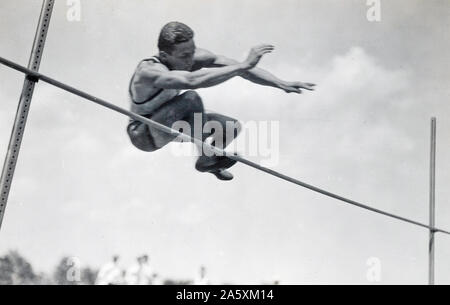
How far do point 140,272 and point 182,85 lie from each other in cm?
427

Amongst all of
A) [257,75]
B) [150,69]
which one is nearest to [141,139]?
[150,69]

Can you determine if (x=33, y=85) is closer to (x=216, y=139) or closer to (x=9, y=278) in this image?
(x=216, y=139)

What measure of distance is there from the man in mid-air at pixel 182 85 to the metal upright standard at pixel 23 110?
887 mm

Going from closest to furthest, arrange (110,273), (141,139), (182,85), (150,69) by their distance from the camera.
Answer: (182,85) < (150,69) < (141,139) < (110,273)

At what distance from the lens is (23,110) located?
→ 2.32 m

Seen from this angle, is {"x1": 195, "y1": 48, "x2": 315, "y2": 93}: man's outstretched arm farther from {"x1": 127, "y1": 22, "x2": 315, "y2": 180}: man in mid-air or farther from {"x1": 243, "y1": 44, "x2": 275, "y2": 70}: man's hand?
{"x1": 243, "y1": 44, "x2": 275, "y2": 70}: man's hand

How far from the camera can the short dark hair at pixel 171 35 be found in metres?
3.42

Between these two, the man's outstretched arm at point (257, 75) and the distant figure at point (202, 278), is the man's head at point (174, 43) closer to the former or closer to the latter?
the man's outstretched arm at point (257, 75)

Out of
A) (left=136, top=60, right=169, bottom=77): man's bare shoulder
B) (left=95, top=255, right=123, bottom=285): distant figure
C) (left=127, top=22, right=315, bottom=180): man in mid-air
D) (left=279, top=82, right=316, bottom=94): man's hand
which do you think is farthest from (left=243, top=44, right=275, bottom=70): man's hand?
(left=95, top=255, right=123, bottom=285): distant figure

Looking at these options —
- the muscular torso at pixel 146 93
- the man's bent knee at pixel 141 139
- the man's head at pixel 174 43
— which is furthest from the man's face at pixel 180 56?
the man's bent knee at pixel 141 139

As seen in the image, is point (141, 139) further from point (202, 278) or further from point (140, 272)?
point (202, 278)
